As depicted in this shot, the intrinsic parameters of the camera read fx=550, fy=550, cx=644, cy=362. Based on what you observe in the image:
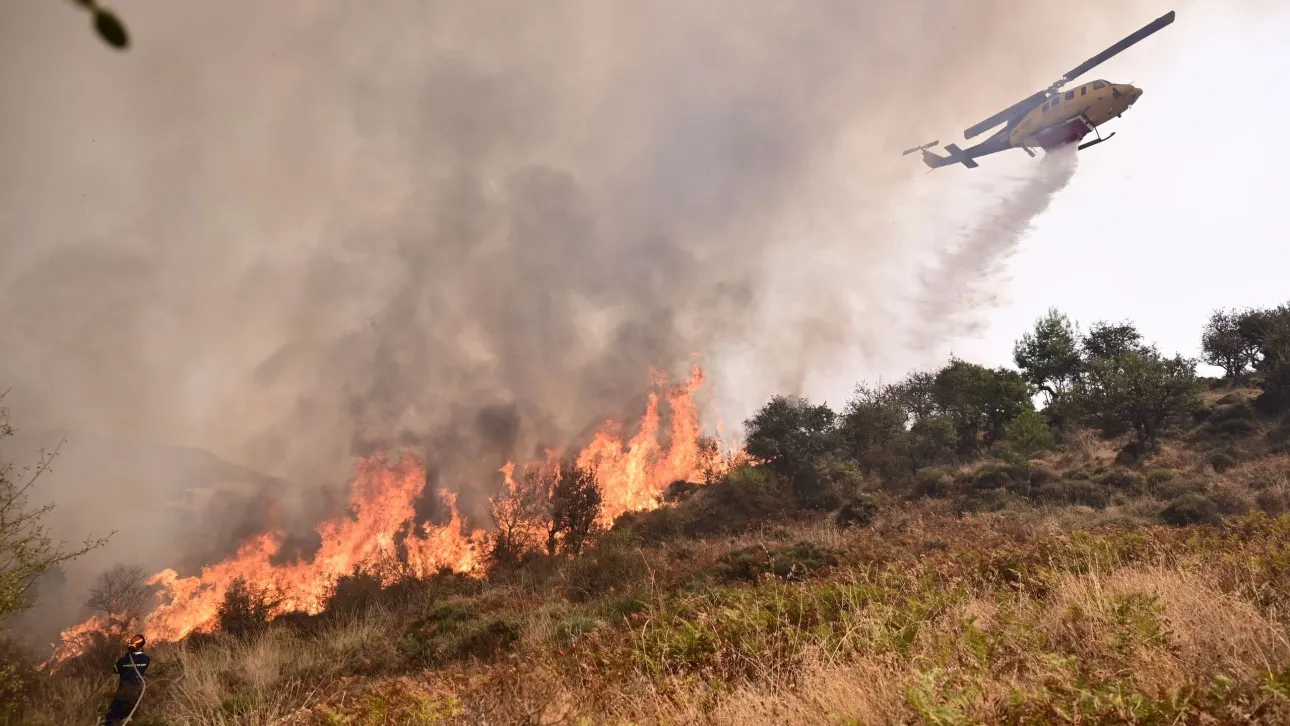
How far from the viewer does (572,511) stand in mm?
27094

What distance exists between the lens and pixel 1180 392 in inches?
1127

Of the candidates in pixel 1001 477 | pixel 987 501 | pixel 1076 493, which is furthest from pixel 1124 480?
pixel 987 501

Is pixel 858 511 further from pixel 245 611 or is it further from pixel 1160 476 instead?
pixel 245 611

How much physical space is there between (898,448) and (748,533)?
16773 millimetres

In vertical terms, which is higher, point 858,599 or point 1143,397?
point 1143,397

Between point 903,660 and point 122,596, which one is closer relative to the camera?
point 903,660

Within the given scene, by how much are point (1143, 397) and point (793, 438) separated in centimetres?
1826

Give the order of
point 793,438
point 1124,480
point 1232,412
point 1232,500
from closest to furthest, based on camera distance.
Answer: point 1232,500 < point 1124,480 < point 1232,412 < point 793,438

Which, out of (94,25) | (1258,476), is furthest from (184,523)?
(1258,476)

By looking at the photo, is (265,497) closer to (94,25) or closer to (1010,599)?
(1010,599)

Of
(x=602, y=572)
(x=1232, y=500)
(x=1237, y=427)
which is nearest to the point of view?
(x=1232, y=500)

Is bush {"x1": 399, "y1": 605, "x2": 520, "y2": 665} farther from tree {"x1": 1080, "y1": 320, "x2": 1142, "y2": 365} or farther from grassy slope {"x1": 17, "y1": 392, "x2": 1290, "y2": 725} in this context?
tree {"x1": 1080, "y1": 320, "x2": 1142, "y2": 365}

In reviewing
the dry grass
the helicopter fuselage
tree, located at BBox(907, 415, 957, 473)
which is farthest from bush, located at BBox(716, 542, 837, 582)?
the helicopter fuselage

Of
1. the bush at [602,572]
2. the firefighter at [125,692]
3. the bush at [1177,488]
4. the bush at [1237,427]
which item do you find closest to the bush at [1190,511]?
the bush at [1177,488]
